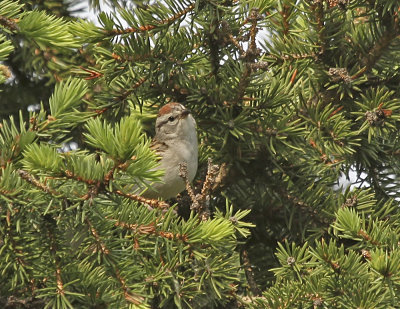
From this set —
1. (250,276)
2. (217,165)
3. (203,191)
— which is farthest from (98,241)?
(250,276)

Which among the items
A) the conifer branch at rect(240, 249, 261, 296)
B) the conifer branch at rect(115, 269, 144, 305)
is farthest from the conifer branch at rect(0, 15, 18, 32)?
the conifer branch at rect(240, 249, 261, 296)

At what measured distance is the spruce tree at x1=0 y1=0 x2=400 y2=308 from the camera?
2.13 meters

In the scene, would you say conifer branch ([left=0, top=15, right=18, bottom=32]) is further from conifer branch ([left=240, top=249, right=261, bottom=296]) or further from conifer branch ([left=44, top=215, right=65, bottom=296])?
conifer branch ([left=240, top=249, right=261, bottom=296])

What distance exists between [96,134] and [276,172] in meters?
1.52

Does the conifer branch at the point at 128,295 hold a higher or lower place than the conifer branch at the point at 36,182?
lower

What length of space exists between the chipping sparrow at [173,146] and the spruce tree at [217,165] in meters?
0.16

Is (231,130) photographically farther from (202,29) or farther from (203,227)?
(203,227)

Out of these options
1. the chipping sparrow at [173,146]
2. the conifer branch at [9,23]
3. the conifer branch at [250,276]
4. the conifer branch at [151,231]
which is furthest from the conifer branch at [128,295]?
the chipping sparrow at [173,146]

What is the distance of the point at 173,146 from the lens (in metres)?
4.30

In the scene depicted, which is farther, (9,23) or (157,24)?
(157,24)

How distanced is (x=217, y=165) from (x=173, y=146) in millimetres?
1721

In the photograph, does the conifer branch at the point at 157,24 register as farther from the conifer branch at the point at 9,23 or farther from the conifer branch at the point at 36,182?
the conifer branch at the point at 36,182

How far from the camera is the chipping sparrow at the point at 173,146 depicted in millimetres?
3645

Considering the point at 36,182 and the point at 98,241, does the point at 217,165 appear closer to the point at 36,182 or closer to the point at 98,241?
the point at 98,241
